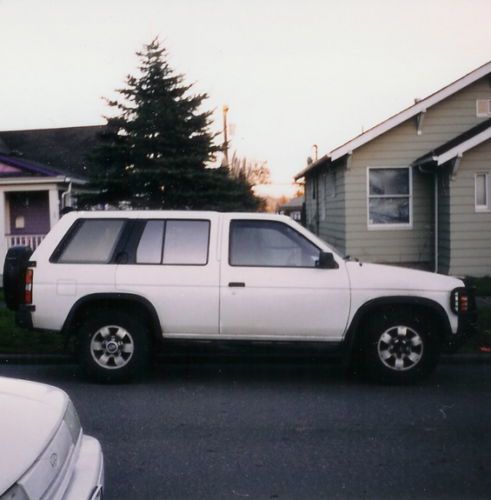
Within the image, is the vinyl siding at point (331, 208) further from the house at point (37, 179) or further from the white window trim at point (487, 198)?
the house at point (37, 179)

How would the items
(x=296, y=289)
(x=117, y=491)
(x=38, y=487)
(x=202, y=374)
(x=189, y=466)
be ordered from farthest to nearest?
(x=202, y=374), (x=296, y=289), (x=189, y=466), (x=117, y=491), (x=38, y=487)

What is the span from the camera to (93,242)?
7.80 metres

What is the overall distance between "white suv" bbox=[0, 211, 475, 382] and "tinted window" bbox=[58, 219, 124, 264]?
0.01 meters

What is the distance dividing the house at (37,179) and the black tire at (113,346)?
10766 millimetres

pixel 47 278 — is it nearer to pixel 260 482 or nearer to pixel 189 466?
pixel 189 466

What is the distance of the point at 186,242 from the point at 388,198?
11.5 m

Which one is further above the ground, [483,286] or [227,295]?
[227,295]

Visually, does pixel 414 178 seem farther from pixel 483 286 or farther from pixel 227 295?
→ pixel 227 295

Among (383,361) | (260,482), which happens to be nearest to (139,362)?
(383,361)

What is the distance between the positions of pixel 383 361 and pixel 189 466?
3056 mm

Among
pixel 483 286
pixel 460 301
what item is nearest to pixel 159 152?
pixel 483 286

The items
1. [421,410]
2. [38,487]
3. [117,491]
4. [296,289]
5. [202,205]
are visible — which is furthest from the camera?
[202,205]

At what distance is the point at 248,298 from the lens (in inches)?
294

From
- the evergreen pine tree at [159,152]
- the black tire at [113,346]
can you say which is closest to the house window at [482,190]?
the evergreen pine tree at [159,152]
